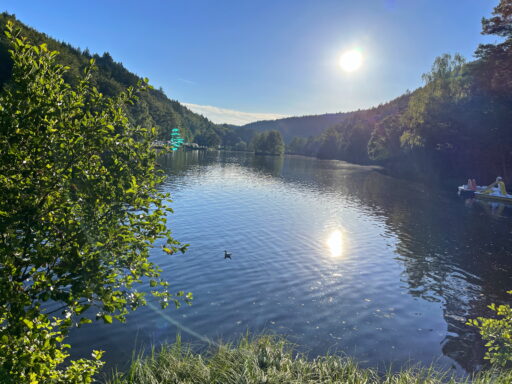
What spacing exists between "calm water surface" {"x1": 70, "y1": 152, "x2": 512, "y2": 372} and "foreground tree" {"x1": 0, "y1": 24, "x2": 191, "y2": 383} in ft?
25.3

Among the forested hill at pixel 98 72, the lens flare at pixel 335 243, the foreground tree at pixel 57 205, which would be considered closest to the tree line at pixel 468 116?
the lens flare at pixel 335 243

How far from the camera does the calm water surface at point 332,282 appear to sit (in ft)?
44.5

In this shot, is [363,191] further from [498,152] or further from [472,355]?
[472,355]

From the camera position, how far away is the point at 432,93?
93.9 m

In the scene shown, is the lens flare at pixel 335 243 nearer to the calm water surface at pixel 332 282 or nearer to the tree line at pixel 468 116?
the calm water surface at pixel 332 282

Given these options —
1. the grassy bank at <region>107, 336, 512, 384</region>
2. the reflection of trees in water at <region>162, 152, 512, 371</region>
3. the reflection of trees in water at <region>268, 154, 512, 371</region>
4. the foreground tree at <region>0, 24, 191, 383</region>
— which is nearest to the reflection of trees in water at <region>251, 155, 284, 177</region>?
the reflection of trees in water at <region>162, 152, 512, 371</region>

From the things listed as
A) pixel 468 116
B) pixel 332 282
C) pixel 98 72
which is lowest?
pixel 332 282

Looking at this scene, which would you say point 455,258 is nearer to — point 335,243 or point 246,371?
point 335,243

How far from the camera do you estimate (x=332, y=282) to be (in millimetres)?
20016

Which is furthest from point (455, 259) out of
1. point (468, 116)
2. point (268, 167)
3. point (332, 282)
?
point (268, 167)

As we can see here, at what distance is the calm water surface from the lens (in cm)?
1356

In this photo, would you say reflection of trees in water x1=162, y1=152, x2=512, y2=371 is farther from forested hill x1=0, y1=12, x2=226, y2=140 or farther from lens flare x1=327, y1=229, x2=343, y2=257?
forested hill x1=0, y1=12, x2=226, y2=140

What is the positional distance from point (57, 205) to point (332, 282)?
57.9 ft

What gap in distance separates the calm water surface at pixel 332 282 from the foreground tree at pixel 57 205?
7.70 metres
